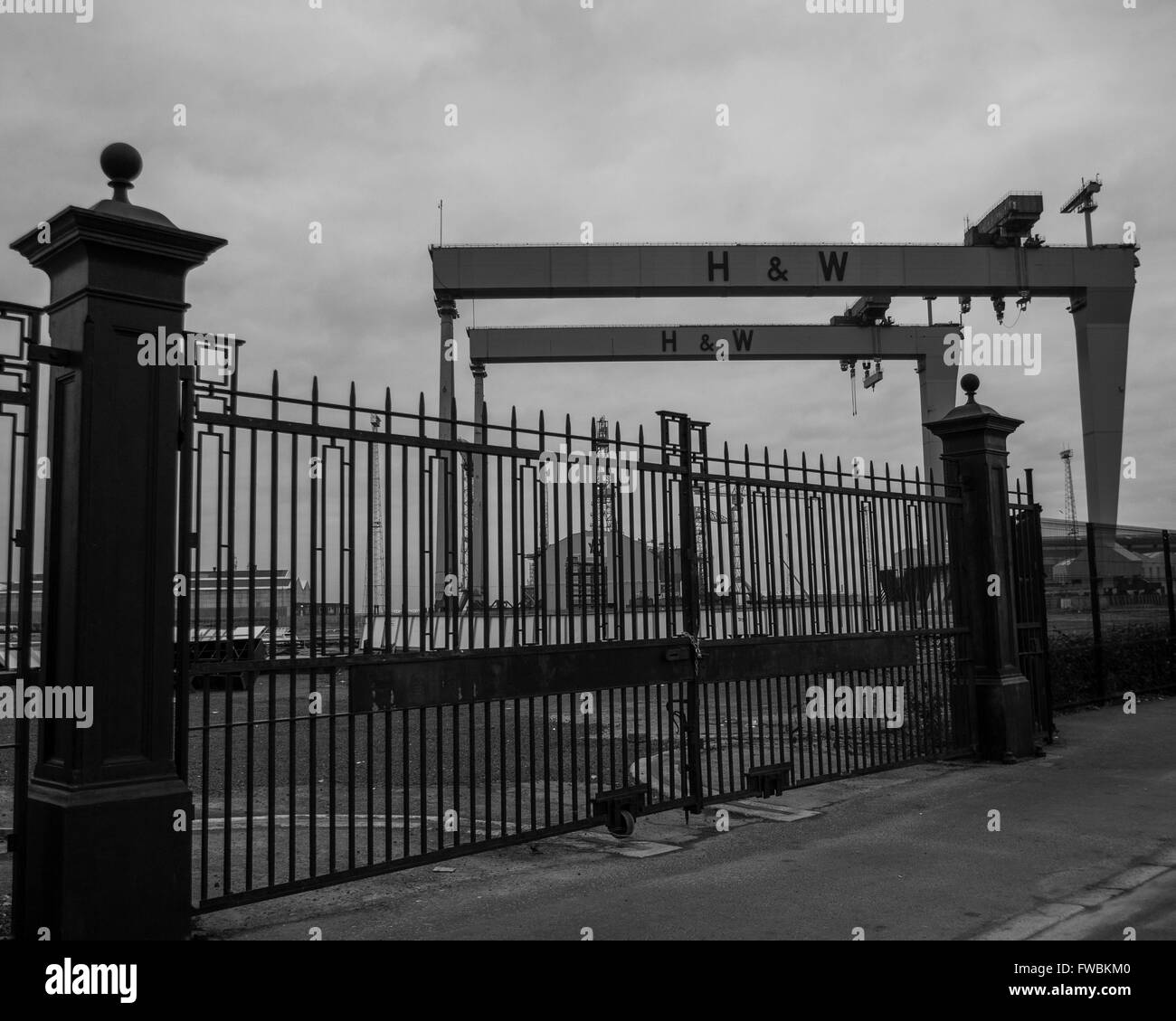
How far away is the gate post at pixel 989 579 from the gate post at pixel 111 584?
811 centimetres

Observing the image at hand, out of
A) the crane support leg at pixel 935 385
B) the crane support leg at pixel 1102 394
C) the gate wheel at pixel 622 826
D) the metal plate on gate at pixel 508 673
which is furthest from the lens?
the crane support leg at pixel 935 385

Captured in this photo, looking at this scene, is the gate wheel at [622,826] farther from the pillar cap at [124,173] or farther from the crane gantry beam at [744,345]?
the crane gantry beam at [744,345]

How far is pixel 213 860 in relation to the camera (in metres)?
6.82

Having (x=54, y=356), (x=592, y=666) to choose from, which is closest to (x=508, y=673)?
(x=592, y=666)

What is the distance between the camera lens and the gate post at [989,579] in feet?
33.6

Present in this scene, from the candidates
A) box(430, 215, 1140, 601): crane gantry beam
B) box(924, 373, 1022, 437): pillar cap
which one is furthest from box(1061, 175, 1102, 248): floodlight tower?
box(924, 373, 1022, 437): pillar cap

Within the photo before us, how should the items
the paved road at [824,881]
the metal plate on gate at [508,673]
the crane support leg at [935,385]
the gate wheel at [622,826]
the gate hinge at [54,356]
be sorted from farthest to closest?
the crane support leg at [935,385] < the gate wheel at [622,826] < the metal plate on gate at [508,673] < the paved road at [824,881] < the gate hinge at [54,356]

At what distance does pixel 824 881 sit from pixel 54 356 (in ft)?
16.9

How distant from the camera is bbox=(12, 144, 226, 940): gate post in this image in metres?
4.44

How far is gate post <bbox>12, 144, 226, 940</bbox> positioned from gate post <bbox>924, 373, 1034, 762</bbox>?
319 inches

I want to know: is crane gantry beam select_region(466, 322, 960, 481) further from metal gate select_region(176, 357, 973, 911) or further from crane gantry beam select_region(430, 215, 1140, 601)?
metal gate select_region(176, 357, 973, 911)

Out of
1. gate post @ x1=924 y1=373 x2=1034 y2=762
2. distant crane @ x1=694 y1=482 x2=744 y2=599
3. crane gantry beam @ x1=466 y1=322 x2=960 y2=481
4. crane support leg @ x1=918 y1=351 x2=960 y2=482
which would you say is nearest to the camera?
distant crane @ x1=694 y1=482 x2=744 y2=599

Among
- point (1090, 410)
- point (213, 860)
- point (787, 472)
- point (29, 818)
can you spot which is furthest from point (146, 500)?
point (1090, 410)


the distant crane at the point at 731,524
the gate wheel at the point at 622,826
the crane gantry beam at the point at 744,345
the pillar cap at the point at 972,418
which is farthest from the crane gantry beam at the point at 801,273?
the gate wheel at the point at 622,826
